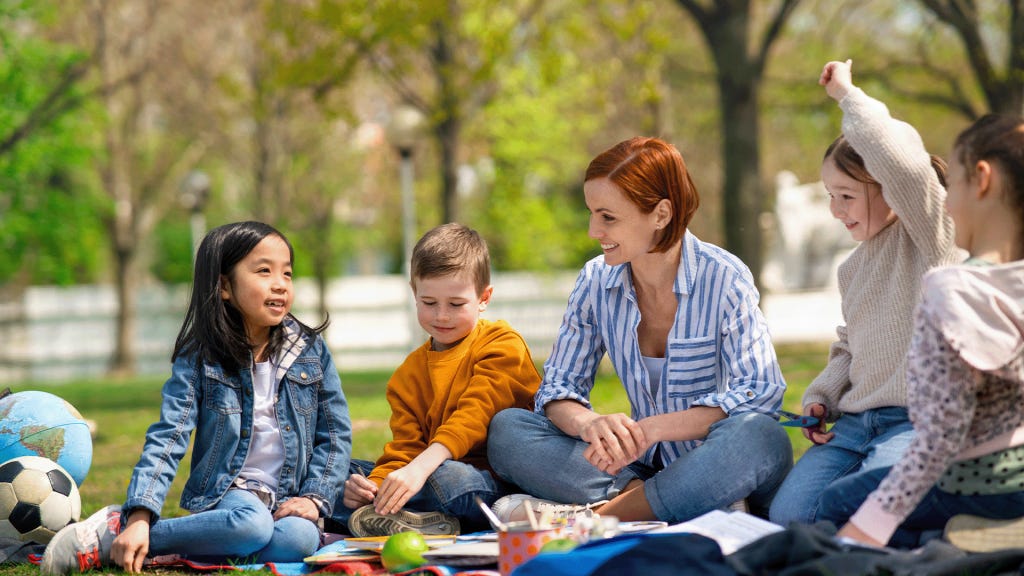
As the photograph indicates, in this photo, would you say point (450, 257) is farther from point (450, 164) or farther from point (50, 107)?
point (450, 164)

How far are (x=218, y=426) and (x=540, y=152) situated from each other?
70.5 ft

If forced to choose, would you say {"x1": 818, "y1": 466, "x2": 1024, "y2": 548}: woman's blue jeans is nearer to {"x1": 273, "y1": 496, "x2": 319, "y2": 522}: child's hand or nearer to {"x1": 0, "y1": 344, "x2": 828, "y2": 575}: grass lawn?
{"x1": 273, "y1": 496, "x2": 319, "y2": 522}: child's hand

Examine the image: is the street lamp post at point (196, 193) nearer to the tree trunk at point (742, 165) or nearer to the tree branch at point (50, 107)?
the tree branch at point (50, 107)

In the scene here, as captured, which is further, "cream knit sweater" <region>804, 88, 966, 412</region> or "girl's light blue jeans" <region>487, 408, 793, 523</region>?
"girl's light blue jeans" <region>487, 408, 793, 523</region>

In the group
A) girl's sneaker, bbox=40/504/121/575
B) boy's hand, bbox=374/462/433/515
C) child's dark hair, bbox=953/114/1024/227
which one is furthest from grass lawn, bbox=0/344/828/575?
child's dark hair, bbox=953/114/1024/227

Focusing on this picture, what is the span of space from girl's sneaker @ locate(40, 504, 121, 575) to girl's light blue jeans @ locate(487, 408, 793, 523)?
139 centimetres

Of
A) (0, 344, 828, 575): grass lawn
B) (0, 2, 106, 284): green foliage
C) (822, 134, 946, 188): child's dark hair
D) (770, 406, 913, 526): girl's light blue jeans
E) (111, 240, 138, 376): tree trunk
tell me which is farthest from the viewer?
(111, 240, 138, 376): tree trunk

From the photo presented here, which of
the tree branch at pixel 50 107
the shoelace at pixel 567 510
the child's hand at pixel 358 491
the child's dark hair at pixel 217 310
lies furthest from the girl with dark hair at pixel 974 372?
the tree branch at pixel 50 107

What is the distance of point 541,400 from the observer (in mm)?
4121

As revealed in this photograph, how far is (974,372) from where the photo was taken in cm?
286

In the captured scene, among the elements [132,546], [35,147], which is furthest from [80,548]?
[35,147]

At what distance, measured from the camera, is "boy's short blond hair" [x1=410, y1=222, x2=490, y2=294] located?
4180mm

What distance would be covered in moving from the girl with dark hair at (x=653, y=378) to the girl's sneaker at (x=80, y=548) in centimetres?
139

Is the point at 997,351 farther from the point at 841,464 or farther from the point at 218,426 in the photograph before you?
the point at 218,426
